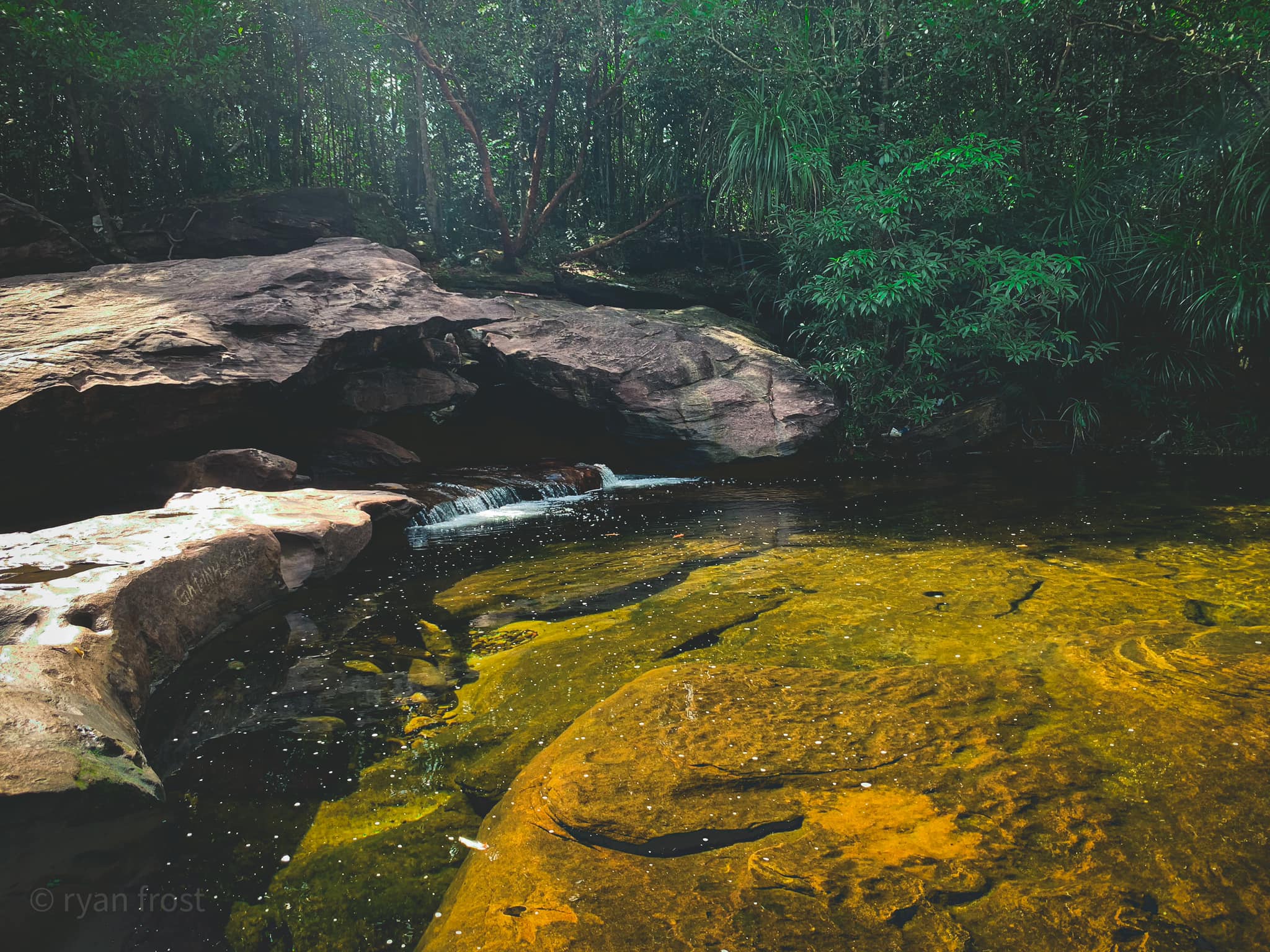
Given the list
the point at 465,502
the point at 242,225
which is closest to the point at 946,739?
the point at 465,502

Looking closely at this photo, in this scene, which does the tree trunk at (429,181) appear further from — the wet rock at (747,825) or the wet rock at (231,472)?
the wet rock at (747,825)

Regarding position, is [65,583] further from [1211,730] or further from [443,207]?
[443,207]

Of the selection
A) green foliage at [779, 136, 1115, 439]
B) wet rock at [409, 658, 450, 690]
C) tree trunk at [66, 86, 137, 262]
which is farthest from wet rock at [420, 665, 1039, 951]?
tree trunk at [66, 86, 137, 262]

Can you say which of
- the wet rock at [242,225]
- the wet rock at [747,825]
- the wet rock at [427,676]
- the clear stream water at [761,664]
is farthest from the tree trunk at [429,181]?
the wet rock at [747,825]

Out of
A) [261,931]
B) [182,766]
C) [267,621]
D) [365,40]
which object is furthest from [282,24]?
[261,931]

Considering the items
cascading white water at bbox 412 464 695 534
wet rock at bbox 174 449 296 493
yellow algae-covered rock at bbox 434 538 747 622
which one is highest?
wet rock at bbox 174 449 296 493

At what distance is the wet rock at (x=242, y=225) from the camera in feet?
30.7

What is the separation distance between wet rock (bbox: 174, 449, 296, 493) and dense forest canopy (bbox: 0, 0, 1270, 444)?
17.7 ft

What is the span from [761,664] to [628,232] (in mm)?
9742

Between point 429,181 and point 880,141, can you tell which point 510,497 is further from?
point 429,181

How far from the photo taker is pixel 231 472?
5930mm

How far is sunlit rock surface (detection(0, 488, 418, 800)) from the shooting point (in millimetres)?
2043

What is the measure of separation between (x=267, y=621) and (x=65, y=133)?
9500mm

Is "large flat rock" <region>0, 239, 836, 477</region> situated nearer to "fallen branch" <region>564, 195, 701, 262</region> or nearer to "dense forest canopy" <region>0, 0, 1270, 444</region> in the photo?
"dense forest canopy" <region>0, 0, 1270, 444</region>
